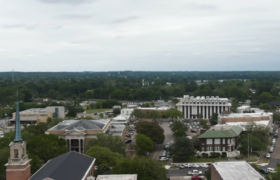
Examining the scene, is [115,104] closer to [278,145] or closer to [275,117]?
[275,117]

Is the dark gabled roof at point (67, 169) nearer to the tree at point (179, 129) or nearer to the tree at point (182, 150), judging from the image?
the tree at point (182, 150)

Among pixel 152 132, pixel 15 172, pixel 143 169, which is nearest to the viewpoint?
pixel 15 172

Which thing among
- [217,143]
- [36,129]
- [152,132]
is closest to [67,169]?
[152,132]

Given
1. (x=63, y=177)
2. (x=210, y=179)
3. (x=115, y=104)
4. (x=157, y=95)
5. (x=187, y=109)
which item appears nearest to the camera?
(x=63, y=177)

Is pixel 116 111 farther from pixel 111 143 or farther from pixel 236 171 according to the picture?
pixel 236 171

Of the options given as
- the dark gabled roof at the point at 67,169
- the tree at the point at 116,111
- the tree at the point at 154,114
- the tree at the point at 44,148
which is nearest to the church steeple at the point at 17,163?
the dark gabled roof at the point at 67,169

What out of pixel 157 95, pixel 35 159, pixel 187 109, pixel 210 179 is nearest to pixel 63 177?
pixel 35 159
